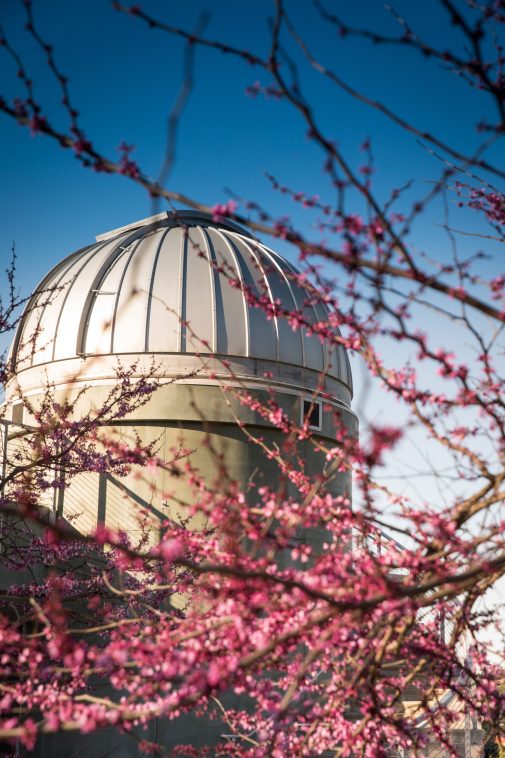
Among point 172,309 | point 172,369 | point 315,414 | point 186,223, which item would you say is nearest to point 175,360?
point 172,369

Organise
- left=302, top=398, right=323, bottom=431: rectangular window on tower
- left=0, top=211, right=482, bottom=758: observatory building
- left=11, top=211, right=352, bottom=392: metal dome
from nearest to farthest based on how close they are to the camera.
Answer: left=0, top=211, right=482, bottom=758: observatory building → left=11, top=211, right=352, bottom=392: metal dome → left=302, top=398, right=323, bottom=431: rectangular window on tower

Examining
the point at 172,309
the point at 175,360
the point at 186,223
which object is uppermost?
the point at 186,223

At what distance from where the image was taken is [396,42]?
8.97ft

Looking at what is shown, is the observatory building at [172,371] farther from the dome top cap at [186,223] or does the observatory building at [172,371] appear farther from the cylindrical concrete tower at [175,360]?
the dome top cap at [186,223]

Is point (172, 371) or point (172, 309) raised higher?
point (172, 309)

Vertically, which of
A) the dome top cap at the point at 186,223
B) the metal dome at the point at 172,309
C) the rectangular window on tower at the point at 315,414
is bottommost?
the rectangular window on tower at the point at 315,414

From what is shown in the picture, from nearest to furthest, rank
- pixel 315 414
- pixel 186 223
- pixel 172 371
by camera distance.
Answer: pixel 172 371 < pixel 315 414 < pixel 186 223

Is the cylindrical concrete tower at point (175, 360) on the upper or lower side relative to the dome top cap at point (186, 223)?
lower

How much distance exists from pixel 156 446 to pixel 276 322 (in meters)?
3.04

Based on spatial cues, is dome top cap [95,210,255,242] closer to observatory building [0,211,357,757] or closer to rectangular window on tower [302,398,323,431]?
observatory building [0,211,357,757]

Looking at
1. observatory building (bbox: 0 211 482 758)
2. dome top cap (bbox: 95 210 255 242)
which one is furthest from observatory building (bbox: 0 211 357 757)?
dome top cap (bbox: 95 210 255 242)

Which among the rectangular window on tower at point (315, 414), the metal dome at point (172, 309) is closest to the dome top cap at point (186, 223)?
the metal dome at point (172, 309)

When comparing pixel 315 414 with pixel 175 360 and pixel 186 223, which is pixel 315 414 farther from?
pixel 186 223

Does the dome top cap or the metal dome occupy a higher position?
the dome top cap
